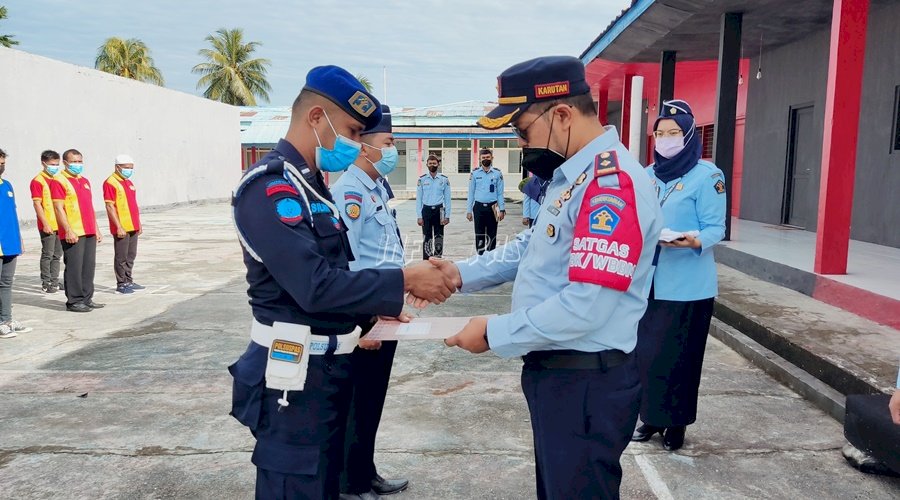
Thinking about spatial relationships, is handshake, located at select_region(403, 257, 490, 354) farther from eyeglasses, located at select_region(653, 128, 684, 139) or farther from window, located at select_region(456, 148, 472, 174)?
window, located at select_region(456, 148, 472, 174)

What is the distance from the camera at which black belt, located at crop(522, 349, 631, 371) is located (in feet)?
5.73

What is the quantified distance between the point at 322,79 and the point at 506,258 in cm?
92

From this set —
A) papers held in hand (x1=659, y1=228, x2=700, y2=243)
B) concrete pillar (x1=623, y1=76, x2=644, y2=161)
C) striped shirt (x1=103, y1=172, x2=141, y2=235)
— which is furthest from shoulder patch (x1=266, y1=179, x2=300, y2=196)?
concrete pillar (x1=623, y1=76, x2=644, y2=161)

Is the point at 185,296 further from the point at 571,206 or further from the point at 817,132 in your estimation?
the point at 817,132

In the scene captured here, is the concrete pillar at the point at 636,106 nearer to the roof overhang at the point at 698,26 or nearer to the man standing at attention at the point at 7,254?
the roof overhang at the point at 698,26

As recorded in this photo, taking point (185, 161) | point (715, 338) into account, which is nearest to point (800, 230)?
point (715, 338)

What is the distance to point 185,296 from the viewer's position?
7875 mm

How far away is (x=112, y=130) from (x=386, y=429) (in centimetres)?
1871

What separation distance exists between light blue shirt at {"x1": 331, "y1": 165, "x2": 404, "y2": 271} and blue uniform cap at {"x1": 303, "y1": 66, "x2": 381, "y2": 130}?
1197mm

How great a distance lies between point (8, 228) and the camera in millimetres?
5820

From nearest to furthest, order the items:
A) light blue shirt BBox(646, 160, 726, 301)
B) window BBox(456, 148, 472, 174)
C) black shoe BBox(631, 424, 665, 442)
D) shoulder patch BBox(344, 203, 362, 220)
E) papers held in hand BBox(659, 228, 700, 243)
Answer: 1. shoulder patch BBox(344, 203, 362, 220)
2. papers held in hand BBox(659, 228, 700, 243)
3. light blue shirt BBox(646, 160, 726, 301)
4. black shoe BBox(631, 424, 665, 442)
5. window BBox(456, 148, 472, 174)

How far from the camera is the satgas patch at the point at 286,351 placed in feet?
5.79

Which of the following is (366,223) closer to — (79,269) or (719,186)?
(719,186)

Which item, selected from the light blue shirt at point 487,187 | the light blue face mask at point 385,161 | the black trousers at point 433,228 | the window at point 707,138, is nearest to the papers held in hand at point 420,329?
the light blue face mask at point 385,161
